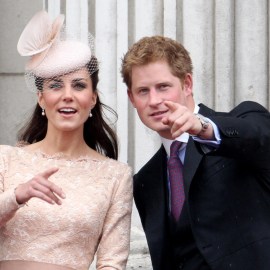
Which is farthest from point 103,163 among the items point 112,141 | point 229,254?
point 229,254

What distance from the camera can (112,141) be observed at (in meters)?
4.91

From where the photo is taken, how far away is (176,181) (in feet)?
14.5

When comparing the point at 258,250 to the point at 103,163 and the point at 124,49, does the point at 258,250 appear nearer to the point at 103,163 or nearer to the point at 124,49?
the point at 103,163

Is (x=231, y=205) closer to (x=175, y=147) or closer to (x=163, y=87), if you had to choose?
(x=175, y=147)

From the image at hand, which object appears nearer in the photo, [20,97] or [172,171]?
[172,171]

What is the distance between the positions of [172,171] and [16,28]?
269 centimetres

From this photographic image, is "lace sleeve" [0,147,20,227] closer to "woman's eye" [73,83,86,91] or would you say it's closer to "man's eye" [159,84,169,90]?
"woman's eye" [73,83,86,91]

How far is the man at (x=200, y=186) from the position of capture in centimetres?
419

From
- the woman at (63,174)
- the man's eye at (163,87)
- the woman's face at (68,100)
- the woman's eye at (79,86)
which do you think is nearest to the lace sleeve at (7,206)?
the woman at (63,174)

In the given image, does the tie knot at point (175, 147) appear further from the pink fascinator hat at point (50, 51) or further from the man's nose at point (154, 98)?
the pink fascinator hat at point (50, 51)

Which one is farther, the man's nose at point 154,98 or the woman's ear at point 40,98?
the woman's ear at point 40,98

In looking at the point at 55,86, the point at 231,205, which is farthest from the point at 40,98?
the point at 231,205

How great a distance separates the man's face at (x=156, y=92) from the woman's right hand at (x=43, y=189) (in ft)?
1.43

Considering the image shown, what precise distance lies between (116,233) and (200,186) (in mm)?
449
